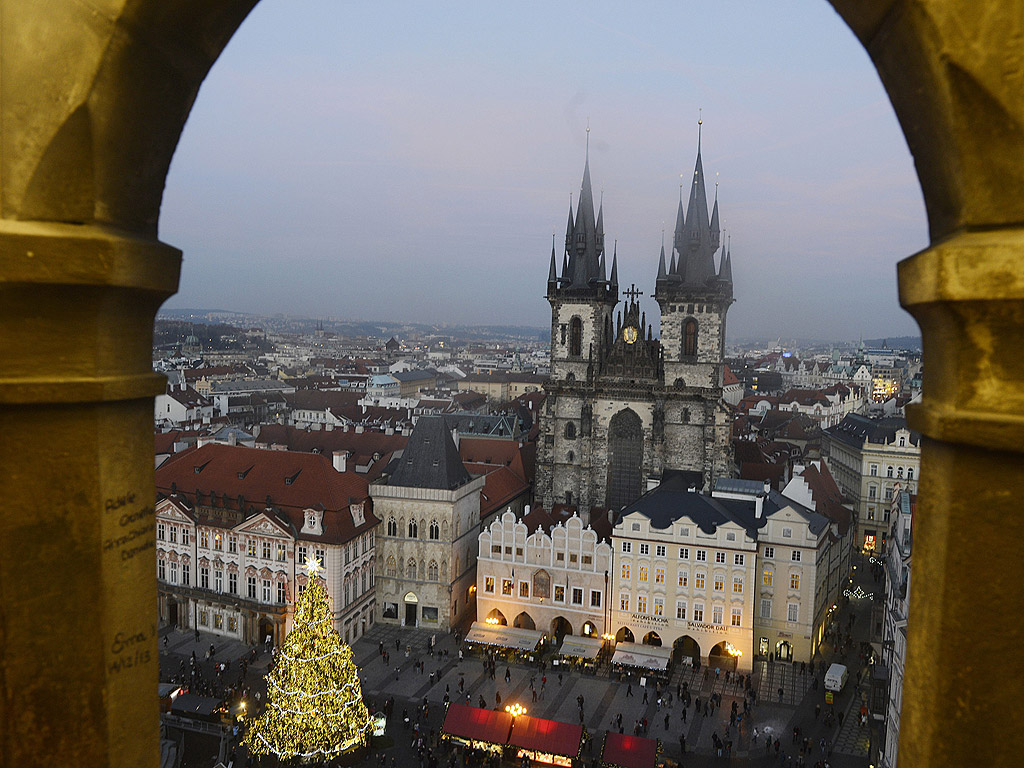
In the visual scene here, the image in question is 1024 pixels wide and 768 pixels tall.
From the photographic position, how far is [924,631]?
264cm

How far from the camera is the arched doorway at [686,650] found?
3547 cm

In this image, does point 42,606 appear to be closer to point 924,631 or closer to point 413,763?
point 924,631

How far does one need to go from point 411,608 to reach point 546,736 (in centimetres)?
1541

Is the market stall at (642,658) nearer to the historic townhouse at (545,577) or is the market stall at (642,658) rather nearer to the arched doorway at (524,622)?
the historic townhouse at (545,577)

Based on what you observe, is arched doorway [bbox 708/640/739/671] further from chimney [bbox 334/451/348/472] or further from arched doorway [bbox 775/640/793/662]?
chimney [bbox 334/451/348/472]

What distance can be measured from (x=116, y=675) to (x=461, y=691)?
30603 millimetres

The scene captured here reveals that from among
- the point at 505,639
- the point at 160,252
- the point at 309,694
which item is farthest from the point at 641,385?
the point at 160,252

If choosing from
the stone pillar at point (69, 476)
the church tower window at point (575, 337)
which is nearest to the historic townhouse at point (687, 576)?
the church tower window at point (575, 337)

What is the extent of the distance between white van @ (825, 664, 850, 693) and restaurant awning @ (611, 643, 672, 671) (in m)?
6.26

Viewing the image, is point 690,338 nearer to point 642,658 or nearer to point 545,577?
point 545,577

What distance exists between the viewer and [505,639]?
117ft

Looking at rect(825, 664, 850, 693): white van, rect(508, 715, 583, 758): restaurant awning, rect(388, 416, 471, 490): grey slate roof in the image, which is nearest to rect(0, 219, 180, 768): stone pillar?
rect(508, 715, 583, 758): restaurant awning

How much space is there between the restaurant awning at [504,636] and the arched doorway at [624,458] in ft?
54.9

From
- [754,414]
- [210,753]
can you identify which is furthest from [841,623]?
[754,414]
